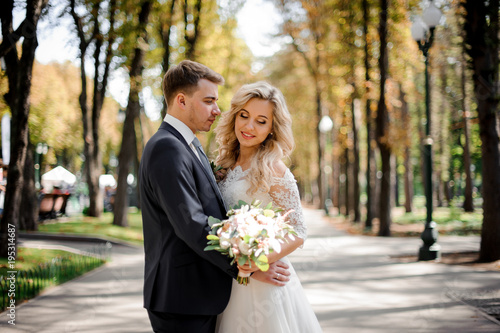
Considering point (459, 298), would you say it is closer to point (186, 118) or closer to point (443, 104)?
point (186, 118)

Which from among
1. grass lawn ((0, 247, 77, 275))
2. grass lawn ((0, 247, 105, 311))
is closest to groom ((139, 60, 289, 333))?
grass lawn ((0, 247, 105, 311))

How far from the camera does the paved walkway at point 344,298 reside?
606 cm

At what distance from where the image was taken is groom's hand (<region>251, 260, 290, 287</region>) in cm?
288

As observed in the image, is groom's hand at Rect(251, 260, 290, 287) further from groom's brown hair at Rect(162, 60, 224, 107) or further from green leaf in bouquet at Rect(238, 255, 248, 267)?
groom's brown hair at Rect(162, 60, 224, 107)

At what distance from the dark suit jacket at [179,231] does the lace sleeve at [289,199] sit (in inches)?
19.2

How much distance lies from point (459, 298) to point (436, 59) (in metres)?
21.9

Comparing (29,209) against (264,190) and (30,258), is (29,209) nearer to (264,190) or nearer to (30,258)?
(30,258)

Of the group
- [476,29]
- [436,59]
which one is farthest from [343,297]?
[436,59]

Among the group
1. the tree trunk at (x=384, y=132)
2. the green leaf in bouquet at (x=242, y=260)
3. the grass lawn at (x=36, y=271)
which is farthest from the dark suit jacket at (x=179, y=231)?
the tree trunk at (x=384, y=132)

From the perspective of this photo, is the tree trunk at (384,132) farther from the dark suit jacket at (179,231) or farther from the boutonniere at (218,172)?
the dark suit jacket at (179,231)

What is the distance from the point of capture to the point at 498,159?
10352 millimetres

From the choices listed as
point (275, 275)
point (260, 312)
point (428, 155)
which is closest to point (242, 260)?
point (275, 275)

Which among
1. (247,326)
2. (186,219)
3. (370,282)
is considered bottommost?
(370,282)

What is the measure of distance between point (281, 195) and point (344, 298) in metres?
5.22
